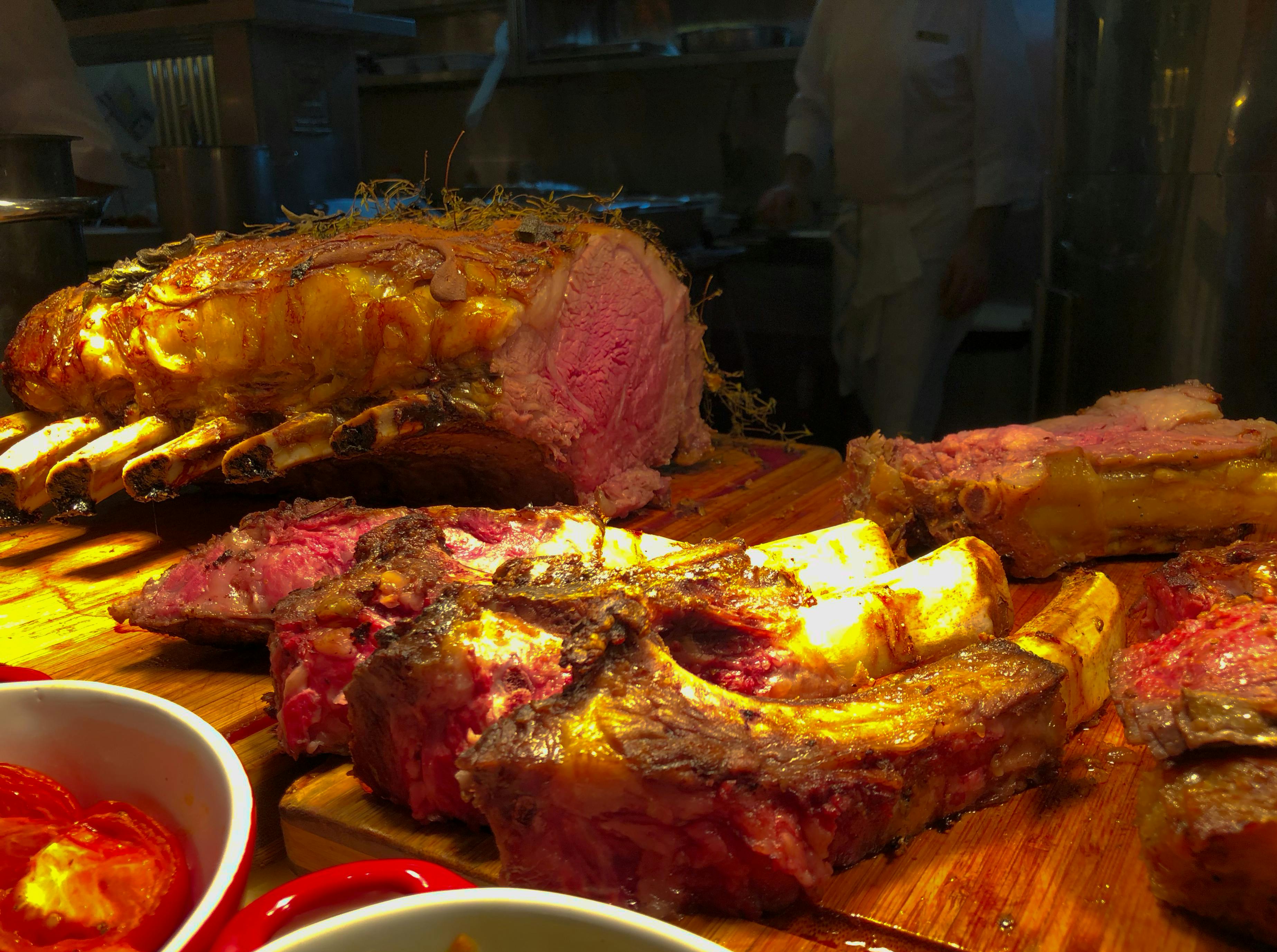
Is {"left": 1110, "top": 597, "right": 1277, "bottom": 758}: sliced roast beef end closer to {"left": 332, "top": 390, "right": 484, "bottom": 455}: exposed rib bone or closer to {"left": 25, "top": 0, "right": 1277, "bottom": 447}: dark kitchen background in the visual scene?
{"left": 25, "top": 0, "right": 1277, "bottom": 447}: dark kitchen background

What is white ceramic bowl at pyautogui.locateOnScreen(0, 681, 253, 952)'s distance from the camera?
1.16m

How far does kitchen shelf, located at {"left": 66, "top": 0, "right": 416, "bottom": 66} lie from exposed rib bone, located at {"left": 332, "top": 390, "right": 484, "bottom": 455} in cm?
198

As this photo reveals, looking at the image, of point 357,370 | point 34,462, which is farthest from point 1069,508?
point 34,462

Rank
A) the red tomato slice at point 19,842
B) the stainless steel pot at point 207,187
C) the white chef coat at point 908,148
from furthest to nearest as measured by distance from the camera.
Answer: the stainless steel pot at point 207,187
the white chef coat at point 908,148
the red tomato slice at point 19,842

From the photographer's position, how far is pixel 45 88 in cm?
396

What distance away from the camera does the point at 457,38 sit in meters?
4.34

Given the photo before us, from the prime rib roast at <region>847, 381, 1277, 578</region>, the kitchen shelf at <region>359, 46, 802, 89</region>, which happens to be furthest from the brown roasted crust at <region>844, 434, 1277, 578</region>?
the kitchen shelf at <region>359, 46, 802, 89</region>

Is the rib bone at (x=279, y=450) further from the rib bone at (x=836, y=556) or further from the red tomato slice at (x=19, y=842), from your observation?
the red tomato slice at (x=19, y=842)

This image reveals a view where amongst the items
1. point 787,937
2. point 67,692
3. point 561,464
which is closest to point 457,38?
point 561,464

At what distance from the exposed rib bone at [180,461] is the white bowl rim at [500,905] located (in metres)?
2.16

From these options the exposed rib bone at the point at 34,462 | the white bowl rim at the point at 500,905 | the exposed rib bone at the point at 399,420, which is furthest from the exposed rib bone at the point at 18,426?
the white bowl rim at the point at 500,905

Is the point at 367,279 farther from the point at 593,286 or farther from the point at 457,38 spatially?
the point at 457,38

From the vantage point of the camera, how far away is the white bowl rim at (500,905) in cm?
98

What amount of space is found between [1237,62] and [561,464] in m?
2.19
